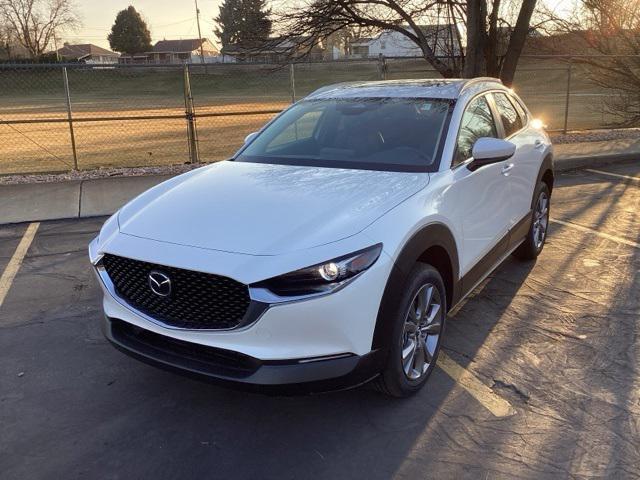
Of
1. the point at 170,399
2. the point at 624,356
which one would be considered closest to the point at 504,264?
the point at 624,356

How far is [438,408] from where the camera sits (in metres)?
3.27

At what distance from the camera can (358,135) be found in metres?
4.22

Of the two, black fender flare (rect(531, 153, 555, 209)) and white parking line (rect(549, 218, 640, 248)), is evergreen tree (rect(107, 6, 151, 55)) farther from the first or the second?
black fender flare (rect(531, 153, 555, 209))

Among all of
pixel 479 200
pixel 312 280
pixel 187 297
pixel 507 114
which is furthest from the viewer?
pixel 507 114

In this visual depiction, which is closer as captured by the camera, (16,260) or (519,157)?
(519,157)

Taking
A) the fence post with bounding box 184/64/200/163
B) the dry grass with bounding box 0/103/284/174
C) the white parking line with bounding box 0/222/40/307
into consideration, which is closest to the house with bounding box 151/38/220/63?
the dry grass with bounding box 0/103/284/174

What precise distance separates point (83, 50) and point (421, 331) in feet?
334

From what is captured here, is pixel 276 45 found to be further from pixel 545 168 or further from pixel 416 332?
pixel 416 332

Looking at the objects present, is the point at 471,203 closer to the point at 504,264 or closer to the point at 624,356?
the point at 624,356

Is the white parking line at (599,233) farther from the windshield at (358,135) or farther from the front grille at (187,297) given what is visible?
the front grille at (187,297)

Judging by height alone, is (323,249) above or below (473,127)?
below

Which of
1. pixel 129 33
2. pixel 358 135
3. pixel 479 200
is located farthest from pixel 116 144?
pixel 129 33

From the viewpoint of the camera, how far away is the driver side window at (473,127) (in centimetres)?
395

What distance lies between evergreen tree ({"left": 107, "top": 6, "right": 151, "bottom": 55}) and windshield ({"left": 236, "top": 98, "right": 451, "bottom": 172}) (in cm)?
8224
